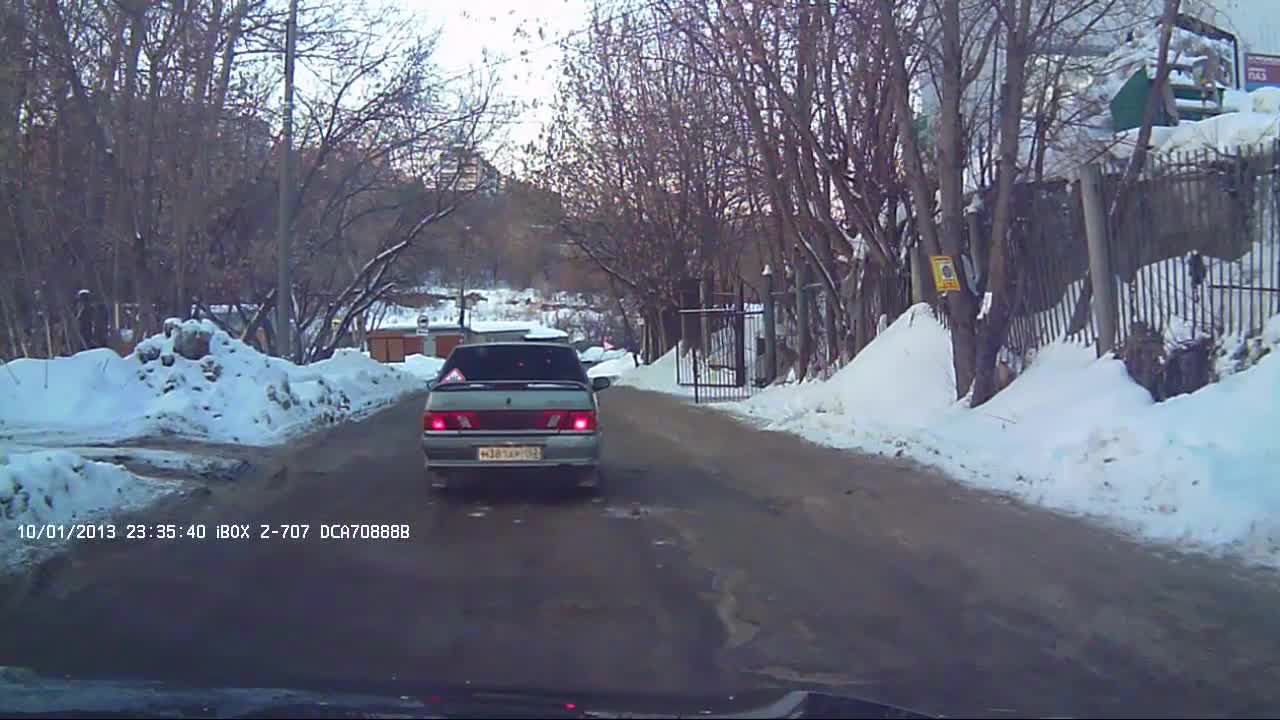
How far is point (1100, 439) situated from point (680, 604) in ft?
19.3

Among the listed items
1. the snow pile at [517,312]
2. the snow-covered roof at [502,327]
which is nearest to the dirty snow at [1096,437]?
the snow pile at [517,312]

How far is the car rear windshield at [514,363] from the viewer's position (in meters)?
13.0

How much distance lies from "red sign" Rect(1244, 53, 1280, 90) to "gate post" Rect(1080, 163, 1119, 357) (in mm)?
17245

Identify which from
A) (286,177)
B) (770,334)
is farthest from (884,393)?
(286,177)

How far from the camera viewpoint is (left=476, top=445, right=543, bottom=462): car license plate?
11438 mm

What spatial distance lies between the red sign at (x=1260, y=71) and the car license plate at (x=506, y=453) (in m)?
24.3

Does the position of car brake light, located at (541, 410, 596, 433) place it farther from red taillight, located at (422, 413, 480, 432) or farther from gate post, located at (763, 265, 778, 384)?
gate post, located at (763, 265, 778, 384)

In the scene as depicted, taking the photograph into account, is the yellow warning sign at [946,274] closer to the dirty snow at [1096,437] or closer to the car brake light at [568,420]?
the dirty snow at [1096,437]

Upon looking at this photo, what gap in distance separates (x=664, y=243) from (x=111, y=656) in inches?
1378

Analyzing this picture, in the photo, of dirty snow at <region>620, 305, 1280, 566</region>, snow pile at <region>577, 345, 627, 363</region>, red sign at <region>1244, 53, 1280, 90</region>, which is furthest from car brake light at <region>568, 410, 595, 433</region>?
snow pile at <region>577, 345, 627, 363</region>

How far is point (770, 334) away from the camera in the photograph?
28.5 metres

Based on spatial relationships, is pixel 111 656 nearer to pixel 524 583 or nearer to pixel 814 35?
pixel 524 583

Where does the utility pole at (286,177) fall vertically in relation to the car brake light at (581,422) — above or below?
above

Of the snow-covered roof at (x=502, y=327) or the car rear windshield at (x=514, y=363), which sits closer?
the car rear windshield at (x=514, y=363)
